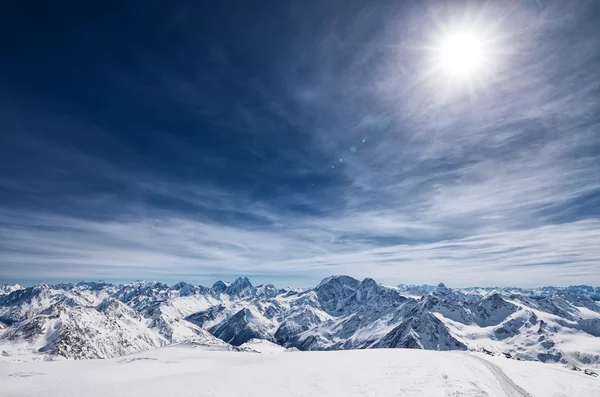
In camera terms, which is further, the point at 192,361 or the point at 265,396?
the point at 192,361

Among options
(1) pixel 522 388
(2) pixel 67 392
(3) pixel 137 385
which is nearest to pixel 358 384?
(1) pixel 522 388

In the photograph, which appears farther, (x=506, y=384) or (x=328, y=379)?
(x=328, y=379)

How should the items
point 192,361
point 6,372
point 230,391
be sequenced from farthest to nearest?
point 192,361, point 6,372, point 230,391

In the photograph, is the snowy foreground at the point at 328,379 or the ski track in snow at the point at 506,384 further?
the ski track in snow at the point at 506,384

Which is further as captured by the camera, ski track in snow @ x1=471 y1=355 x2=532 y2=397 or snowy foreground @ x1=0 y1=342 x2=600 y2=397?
ski track in snow @ x1=471 y1=355 x2=532 y2=397

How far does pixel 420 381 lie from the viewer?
29.2 metres

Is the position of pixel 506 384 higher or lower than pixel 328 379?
lower

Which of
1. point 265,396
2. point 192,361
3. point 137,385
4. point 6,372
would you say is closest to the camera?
point 265,396

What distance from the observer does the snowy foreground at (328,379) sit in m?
27.8

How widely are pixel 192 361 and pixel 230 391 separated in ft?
83.3

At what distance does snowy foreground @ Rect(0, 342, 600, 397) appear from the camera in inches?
1094

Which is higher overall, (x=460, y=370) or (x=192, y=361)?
(x=460, y=370)

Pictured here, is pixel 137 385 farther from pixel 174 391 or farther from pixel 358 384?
pixel 358 384

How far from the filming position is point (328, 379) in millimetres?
30844
